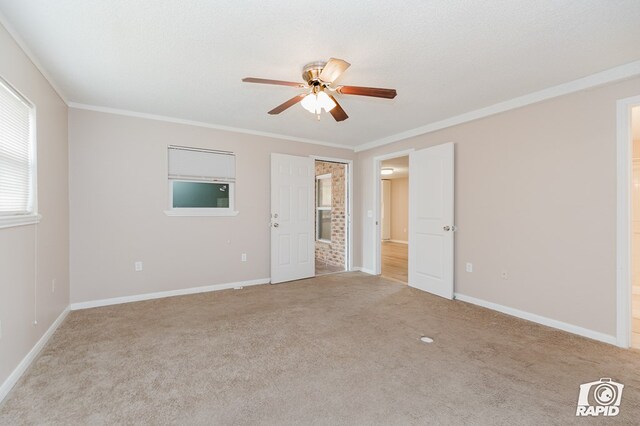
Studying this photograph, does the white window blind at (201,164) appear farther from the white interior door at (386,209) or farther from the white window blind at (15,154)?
the white interior door at (386,209)

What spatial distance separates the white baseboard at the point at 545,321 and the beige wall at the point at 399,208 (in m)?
6.47

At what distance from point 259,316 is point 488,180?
10.2 ft

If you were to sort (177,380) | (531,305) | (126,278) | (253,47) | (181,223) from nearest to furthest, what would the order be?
(177,380) → (253,47) → (531,305) → (126,278) → (181,223)

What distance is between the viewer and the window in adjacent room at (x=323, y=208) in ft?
21.2

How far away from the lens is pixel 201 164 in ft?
13.8

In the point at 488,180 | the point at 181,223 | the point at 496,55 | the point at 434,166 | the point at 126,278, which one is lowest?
the point at 126,278

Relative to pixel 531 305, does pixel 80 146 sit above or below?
above

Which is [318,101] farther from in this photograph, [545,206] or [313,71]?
[545,206]

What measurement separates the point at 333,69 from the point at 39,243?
9.26ft

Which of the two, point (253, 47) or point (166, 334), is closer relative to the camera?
point (253, 47)

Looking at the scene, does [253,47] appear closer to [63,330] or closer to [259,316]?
[259,316]

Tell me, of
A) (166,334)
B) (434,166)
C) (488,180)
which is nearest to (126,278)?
(166,334)

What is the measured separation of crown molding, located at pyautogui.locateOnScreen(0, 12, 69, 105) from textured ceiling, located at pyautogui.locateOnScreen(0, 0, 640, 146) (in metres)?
0.02

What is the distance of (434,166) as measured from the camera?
4.14m
